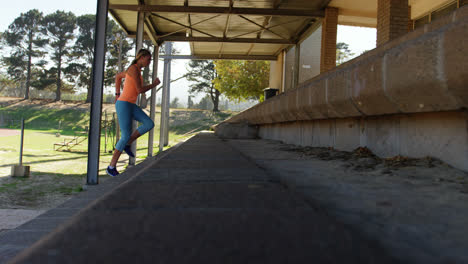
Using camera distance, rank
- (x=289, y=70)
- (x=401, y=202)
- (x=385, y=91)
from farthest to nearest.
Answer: (x=289, y=70)
(x=385, y=91)
(x=401, y=202)

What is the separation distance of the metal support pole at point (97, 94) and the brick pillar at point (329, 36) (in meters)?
6.97

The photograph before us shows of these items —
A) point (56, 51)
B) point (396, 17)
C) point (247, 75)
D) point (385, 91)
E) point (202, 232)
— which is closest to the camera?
point (202, 232)

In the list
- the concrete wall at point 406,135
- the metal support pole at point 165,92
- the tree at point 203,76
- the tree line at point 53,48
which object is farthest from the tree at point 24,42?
the concrete wall at point 406,135

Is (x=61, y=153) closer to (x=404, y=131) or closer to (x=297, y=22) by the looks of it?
(x=297, y=22)

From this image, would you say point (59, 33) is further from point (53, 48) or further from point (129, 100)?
point (129, 100)

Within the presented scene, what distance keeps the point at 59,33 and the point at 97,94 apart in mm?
56684

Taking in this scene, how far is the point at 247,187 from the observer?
4.99 feet

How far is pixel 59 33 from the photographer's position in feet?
171

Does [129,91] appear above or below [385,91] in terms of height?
above

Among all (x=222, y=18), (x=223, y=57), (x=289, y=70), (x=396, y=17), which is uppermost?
(x=222, y=18)

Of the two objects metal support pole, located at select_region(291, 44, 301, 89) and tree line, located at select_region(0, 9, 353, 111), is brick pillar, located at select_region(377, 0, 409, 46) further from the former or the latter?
tree line, located at select_region(0, 9, 353, 111)

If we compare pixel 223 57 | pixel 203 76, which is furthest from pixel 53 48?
pixel 223 57

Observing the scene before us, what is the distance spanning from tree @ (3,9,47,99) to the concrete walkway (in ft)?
198

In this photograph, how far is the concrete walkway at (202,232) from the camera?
0.69 metres
